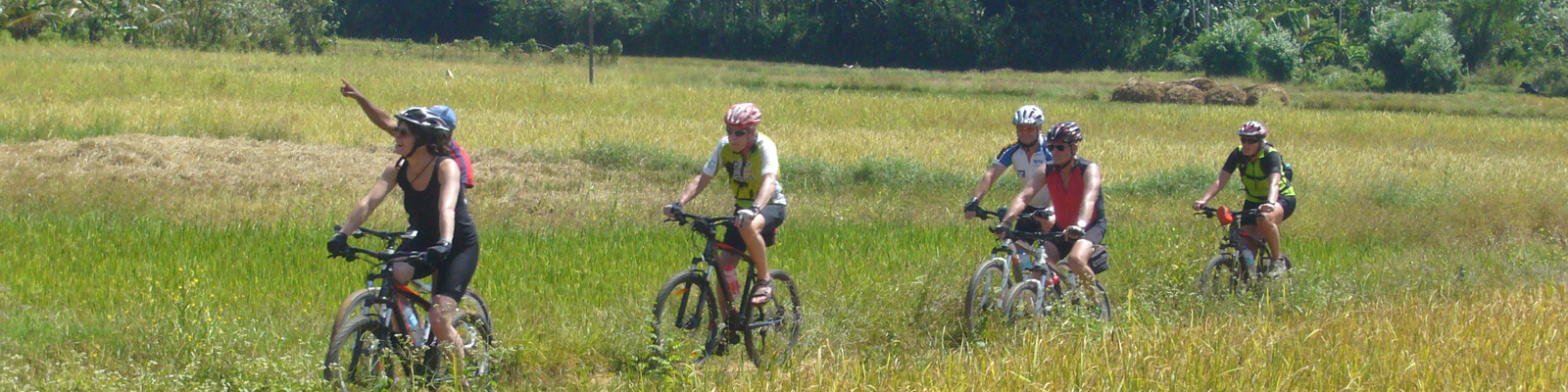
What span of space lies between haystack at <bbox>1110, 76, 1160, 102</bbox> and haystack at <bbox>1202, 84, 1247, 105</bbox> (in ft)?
5.34

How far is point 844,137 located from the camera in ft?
80.4

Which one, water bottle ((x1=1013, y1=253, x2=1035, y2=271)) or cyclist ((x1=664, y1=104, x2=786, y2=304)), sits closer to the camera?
cyclist ((x1=664, y1=104, x2=786, y2=304))

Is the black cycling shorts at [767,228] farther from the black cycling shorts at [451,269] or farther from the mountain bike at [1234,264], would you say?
the mountain bike at [1234,264]

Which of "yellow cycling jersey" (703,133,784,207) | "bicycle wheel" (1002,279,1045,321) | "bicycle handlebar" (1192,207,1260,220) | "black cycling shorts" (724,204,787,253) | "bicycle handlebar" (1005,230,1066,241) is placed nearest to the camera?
"yellow cycling jersey" (703,133,784,207)

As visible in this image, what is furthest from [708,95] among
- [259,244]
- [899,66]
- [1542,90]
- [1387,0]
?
[1387,0]

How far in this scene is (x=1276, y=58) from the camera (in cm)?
5822

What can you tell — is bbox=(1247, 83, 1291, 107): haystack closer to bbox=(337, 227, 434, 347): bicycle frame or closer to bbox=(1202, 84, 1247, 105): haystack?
bbox=(1202, 84, 1247, 105): haystack

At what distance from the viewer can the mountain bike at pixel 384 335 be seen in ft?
19.6

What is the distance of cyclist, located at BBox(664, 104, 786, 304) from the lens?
7355 mm

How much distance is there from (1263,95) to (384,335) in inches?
1670

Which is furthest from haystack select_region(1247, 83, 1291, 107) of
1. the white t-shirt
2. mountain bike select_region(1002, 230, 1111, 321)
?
mountain bike select_region(1002, 230, 1111, 321)

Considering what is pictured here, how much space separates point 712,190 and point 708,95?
19.1m

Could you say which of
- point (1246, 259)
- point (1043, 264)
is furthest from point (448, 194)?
point (1246, 259)

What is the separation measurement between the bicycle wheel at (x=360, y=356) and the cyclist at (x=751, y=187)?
5.75 ft
